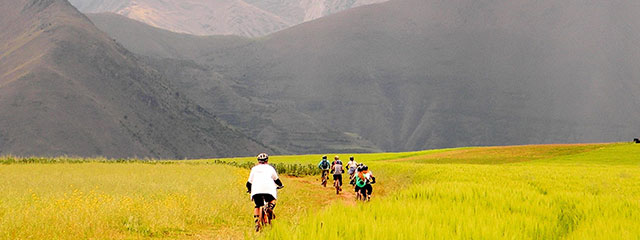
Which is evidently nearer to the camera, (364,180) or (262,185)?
(262,185)

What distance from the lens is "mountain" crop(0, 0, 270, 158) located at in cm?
13188

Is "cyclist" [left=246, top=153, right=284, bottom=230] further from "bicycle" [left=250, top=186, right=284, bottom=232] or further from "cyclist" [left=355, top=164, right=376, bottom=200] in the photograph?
"cyclist" [left=355, top=164, right=376, bottom=200]

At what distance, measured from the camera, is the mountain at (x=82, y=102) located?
132 m

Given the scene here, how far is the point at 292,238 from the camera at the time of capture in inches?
283

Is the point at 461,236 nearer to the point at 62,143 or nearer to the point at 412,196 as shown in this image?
the point at 412,196

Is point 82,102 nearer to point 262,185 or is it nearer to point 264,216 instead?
point 264,216

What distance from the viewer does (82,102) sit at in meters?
146

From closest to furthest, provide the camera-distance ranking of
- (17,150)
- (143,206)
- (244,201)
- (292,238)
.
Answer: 1. (292,238)
2. (143,206)
3. (244,201)
4. (17,150)

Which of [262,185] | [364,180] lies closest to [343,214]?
[262,185]

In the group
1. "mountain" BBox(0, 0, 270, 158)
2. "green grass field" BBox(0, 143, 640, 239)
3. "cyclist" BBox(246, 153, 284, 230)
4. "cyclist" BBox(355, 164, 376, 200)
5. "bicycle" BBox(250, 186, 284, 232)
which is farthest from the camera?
"mountain" BBox(0, 0, 270, 158)

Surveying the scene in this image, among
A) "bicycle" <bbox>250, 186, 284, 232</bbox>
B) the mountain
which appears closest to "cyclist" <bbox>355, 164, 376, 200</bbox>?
"bicycle" <bbox>250, 186, 284, 232</bbox>

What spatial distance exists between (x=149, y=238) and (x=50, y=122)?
13674cm

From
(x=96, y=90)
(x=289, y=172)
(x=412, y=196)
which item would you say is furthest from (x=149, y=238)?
(x=96, y=90)

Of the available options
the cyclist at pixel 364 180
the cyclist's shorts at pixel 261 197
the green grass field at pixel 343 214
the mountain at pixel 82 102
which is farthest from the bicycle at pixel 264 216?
the mountain at pixel 82 102
